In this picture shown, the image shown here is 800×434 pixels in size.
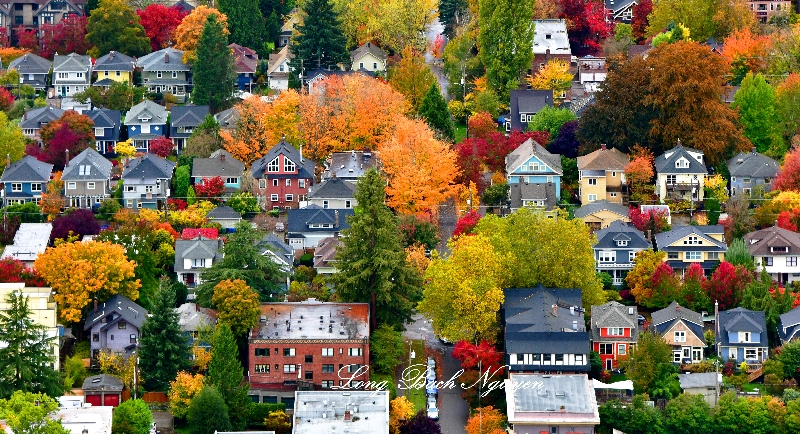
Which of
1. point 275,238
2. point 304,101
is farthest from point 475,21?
point 275,238

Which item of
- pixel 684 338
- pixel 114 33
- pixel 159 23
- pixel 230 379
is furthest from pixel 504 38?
pixel 230 379

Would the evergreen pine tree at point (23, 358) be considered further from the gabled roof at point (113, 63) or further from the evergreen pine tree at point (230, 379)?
the gabled roof at point (113, 63)

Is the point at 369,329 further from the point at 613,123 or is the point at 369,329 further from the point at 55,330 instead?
the point at 613,123

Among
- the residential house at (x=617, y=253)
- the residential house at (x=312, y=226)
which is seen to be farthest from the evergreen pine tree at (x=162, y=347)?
the residential house at (x=617, y=253)

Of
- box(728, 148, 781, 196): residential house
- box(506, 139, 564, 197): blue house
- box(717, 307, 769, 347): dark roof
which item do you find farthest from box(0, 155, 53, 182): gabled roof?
box(717, 307, 769, 347): dark roof

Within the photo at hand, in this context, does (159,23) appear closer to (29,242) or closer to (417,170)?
(417,170)
